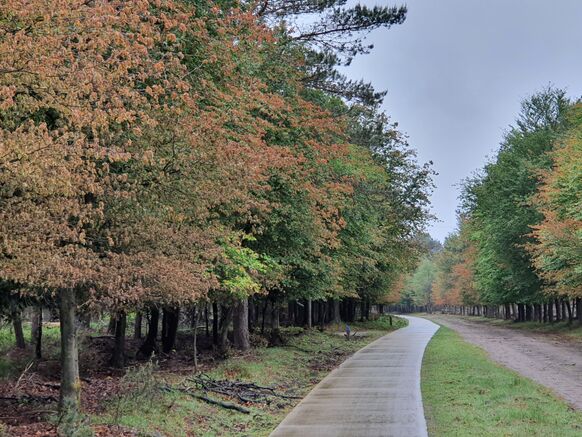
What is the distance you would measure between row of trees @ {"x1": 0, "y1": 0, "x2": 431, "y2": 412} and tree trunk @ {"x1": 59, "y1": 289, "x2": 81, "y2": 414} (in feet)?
0.07

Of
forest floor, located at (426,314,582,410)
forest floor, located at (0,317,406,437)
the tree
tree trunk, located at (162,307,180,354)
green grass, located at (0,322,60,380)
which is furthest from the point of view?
the tree

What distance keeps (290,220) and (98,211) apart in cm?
1200

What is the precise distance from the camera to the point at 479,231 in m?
55.9

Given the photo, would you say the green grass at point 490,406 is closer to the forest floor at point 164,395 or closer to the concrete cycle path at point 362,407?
the concrete cycle path at point 362,407

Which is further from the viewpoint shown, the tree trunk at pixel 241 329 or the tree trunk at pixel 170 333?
the tree trunk at pixel 170 333

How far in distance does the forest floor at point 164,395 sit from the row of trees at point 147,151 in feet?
2.94

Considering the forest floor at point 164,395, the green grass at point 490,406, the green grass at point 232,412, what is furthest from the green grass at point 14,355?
the green grass at point 490,406

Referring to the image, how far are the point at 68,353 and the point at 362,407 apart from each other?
567 cm

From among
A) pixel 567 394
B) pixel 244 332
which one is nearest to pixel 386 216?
pixel 244 332

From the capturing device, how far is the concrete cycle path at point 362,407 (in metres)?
10.1

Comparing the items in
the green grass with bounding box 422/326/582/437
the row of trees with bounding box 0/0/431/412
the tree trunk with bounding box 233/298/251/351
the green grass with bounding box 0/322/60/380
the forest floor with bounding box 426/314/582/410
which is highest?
the row of trees with bounding box 0/0/431/412

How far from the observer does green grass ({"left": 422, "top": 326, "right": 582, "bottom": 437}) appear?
10250mm

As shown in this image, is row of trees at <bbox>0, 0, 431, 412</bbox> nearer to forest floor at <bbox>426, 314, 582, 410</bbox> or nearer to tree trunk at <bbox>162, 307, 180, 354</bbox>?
tree trunk at <bbox>162, 307, 180, 354</bbox>

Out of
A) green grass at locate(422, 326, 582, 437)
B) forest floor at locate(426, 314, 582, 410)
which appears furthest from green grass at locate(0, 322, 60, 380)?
forest floor at locate(426, 314, 582, 410)
